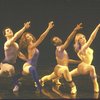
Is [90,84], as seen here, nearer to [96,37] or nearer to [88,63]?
[88,63]

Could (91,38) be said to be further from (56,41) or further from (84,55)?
(56,41)

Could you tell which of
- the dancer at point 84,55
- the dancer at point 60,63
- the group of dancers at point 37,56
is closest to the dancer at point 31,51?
the group of dancers at point 37,56

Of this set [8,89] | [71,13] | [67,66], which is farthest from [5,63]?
[71,13]

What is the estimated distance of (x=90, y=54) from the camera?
12.4 feet

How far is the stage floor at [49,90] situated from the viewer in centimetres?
333

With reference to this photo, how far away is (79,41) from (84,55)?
6.1 inches

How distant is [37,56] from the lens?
12.3ft

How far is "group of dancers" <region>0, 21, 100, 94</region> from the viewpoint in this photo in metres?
3.68

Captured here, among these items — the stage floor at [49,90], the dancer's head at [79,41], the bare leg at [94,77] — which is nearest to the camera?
the stage floor at [49,90]

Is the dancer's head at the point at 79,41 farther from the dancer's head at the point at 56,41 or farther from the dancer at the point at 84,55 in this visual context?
the dancer's head at the point at 56,41

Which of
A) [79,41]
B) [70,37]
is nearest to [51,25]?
[70,37]

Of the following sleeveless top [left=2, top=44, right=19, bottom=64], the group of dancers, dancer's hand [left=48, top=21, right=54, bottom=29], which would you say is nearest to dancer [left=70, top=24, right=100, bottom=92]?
the group of dancers

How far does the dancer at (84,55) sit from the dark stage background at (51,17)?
52 mm

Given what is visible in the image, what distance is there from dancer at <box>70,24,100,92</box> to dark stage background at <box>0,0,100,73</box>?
0.17ft
